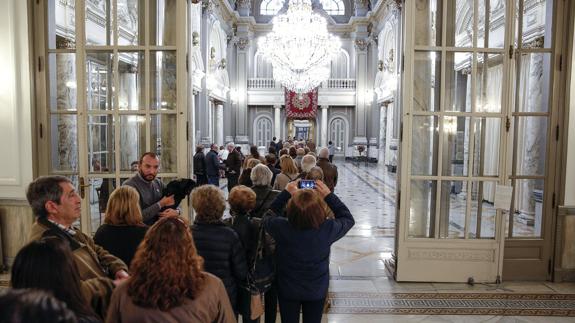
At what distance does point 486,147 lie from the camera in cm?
484

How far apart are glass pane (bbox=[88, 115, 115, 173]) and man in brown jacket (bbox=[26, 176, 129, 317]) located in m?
2.25

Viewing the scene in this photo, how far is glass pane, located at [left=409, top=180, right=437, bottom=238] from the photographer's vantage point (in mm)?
4875

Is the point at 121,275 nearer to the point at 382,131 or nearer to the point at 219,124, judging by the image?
the point at 219,124

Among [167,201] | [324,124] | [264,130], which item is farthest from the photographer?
[264,130]

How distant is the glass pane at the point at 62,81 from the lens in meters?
4.88

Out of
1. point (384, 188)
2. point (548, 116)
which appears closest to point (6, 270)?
point (548, 116)

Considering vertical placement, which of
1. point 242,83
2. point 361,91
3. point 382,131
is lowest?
point 382,131

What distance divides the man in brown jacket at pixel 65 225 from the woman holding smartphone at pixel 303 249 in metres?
0.95

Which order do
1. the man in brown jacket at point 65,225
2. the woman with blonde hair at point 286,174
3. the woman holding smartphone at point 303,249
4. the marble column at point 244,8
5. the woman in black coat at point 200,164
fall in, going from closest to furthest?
the man in brown jacket at point 65,225 < the woman holding smartphone at point 303,249 < the woman with blonde hair at point 286,174 < the woman in black coat at point 200,164 < the marble column at point 244,8

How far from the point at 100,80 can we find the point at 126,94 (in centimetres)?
33

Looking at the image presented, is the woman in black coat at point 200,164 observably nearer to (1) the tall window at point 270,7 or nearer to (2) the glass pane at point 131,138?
(2) the glass pane at point 131,138

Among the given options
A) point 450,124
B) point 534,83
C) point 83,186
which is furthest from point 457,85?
point 83,186

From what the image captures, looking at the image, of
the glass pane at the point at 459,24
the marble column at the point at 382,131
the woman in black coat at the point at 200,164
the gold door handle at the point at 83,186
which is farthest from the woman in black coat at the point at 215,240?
the marble column at the point at 382,131

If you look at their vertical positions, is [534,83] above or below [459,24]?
below
